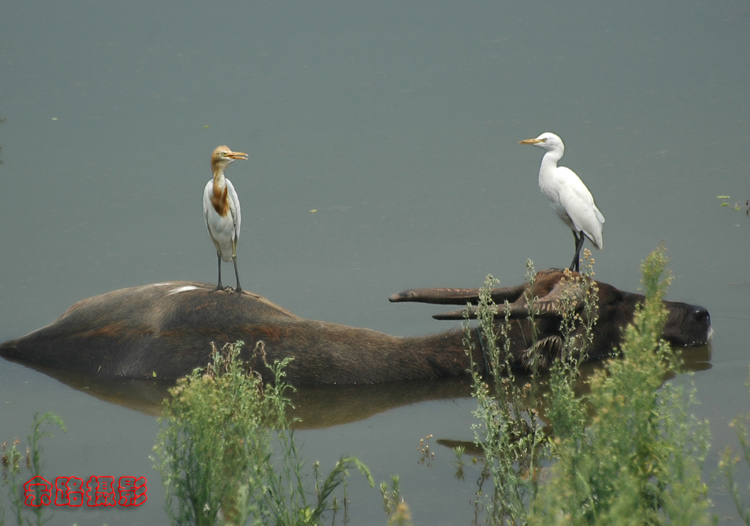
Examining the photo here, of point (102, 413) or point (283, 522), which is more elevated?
point (102, 413)

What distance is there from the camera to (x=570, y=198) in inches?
280

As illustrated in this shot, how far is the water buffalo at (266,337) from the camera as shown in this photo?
5902mm

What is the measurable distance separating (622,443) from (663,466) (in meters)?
0.23

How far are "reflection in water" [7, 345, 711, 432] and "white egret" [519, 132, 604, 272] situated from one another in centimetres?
130

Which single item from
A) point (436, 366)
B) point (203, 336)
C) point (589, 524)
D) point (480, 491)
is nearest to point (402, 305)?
point (436, 366)

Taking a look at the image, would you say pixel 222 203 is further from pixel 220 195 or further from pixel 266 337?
pixel 266 337

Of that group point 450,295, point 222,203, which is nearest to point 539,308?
point 450,295

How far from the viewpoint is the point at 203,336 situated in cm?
591

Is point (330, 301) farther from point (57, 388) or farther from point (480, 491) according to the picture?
point (480, 491)

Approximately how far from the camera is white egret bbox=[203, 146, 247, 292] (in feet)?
20.6

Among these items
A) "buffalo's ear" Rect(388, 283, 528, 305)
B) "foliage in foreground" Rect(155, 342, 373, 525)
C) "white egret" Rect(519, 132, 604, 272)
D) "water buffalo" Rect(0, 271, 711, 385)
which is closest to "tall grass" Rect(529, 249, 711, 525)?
"foliage in foreground" Rect(155, 342, 373, 525)

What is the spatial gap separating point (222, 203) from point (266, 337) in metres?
1.06

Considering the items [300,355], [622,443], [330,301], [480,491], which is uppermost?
[330,301]

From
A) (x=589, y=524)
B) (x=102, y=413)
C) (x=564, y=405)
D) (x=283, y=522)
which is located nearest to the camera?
(x=589, y=524)
